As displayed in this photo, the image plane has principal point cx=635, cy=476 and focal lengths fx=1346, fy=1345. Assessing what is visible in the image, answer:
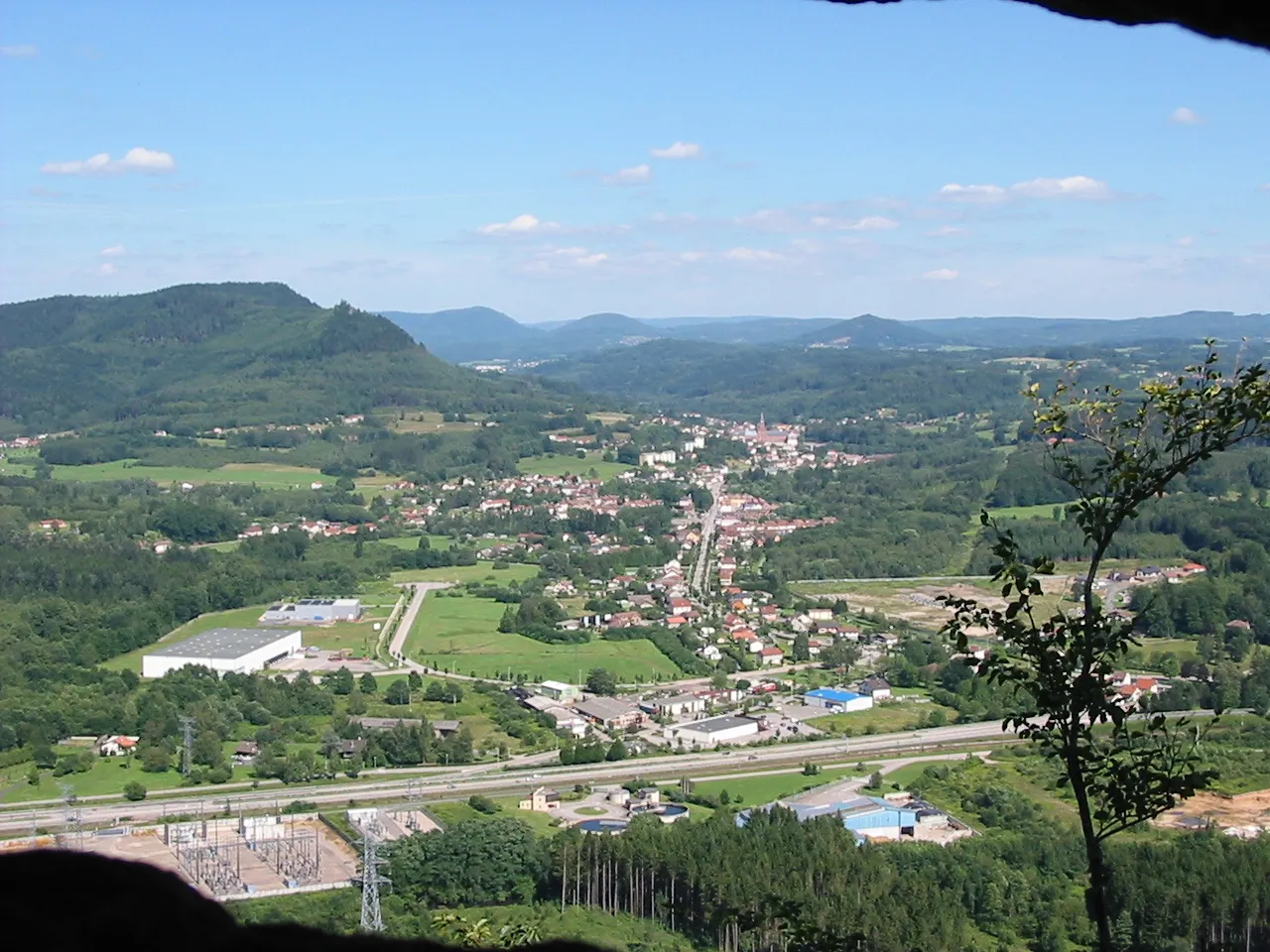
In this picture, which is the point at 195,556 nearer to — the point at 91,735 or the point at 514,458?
the point at 91,735

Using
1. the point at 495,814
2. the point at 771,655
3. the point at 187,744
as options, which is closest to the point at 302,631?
the point at 187,744

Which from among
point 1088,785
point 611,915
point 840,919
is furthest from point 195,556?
point 1088,785

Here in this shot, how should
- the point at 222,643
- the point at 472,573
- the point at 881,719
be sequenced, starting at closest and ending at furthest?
the point at 881,719 → the point at 222,643 → the point at 472,573

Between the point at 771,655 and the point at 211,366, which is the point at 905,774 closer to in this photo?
the point at 771,655

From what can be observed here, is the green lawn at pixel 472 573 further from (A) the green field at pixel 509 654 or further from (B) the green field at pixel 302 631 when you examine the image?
(A) the green field at pixel 509 654

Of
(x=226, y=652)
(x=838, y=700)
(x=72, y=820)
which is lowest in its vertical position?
(x=838, y=700)

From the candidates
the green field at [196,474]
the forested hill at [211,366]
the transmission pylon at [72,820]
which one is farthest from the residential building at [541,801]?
the forested hill at [211,366]
